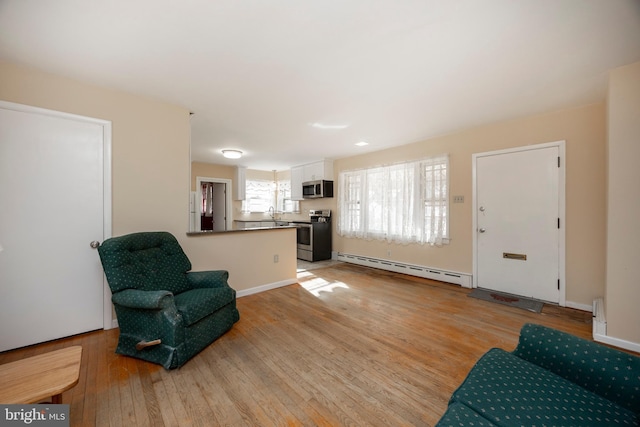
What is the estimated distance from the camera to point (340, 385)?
1699 millimetres

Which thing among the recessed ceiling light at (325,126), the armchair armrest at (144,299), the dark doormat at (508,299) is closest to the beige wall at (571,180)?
the dark doormat at (508,299)

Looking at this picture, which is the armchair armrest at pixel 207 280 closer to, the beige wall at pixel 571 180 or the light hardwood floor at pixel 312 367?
the light hardwood floor at pixel 312 367

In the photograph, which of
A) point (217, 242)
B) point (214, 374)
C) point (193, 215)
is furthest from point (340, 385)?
point (193, 215)

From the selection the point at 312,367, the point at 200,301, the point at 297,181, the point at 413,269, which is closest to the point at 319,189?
the point at 297,181

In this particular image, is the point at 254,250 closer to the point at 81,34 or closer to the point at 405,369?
the point at 405,369

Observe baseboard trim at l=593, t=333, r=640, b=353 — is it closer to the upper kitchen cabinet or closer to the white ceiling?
the white ceiling

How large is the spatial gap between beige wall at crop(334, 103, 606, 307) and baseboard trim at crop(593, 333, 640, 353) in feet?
2.99

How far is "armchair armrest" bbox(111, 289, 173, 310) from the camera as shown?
1.86 metres

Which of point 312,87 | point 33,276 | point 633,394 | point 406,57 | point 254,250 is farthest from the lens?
point 254,250

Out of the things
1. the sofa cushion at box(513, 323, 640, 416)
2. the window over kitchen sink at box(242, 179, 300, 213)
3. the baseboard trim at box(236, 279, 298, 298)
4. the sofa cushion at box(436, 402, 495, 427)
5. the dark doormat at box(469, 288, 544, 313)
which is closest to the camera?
the sofa cushion at box(436, 402, 495, 427)

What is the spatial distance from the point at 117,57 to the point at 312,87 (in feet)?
5.33

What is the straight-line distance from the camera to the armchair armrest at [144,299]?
73.4 inches

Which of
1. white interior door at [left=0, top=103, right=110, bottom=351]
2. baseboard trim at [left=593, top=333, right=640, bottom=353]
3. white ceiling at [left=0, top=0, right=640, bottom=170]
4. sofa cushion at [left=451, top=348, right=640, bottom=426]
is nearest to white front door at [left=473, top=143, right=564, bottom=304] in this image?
white ceiling at [left=0, top=0, right=640, bottom=170]

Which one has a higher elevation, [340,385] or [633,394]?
[633,394]
